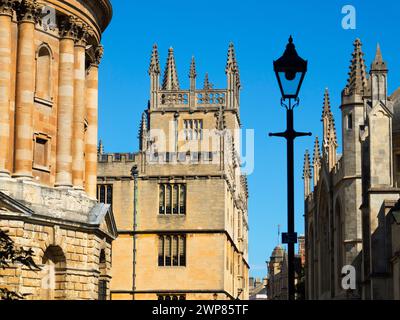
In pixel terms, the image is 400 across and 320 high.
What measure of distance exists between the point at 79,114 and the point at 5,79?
3629 millimetres

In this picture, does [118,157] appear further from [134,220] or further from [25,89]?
[25,89]

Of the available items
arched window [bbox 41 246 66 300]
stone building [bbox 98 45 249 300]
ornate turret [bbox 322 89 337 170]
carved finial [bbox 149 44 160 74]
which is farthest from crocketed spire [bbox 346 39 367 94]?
carved finial [bbox 149 44 160 74]

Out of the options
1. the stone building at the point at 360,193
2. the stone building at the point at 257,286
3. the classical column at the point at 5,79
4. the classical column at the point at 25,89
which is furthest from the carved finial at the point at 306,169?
the stone building at the point at 257,286

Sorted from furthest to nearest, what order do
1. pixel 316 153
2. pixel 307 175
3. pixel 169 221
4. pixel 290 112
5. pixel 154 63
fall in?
1. pixel 154 63
2. pixel 307 175
3. pixel 316 153
4. pixel 169 221
5. pixel 290 112

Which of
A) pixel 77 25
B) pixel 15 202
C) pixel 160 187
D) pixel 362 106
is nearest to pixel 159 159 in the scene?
pixel 160 187

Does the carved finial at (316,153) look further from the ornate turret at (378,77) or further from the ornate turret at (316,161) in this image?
the ornate turret at (378,77)

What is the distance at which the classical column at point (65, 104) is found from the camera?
37.3 m

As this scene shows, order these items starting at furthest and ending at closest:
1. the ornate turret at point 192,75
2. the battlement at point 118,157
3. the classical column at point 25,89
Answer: the ornate turret at point 192,75, the battlement at point 118,157, the classical column at point 25,89

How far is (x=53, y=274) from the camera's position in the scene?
118 feet

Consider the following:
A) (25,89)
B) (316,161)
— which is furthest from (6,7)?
(316,161)

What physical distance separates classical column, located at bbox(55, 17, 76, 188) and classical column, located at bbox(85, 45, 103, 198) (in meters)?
2.28

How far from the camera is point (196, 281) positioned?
64188 mm

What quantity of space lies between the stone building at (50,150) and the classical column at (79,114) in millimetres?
37

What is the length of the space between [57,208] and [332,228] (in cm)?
2622
